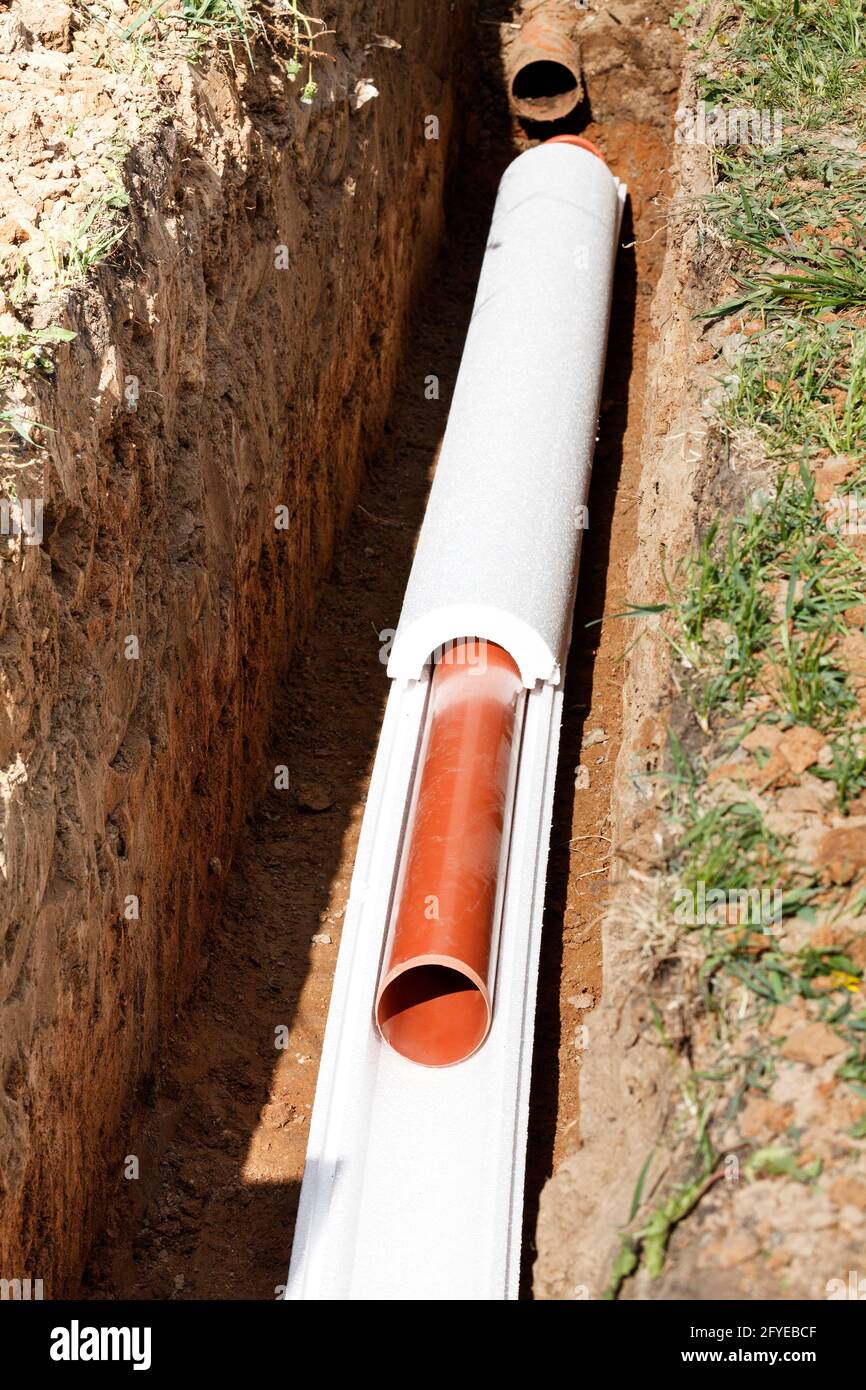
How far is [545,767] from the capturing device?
4492mm

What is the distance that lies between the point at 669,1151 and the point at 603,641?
10.4 feet

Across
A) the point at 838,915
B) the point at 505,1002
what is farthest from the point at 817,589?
the point at 505,1002

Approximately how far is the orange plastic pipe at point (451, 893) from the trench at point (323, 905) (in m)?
0.52

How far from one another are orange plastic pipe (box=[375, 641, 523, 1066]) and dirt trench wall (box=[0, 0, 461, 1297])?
34.9 inches

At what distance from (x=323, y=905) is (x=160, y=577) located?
4.94 feet

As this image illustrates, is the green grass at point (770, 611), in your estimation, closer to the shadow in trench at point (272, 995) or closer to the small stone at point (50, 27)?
the shadow in trench at point (272, 995)

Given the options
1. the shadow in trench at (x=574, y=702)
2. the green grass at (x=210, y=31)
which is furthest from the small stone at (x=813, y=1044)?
the green grass at (x=210, y=31)

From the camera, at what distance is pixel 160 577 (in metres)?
4.17

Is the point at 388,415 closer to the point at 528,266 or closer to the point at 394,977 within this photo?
the point at 528,266

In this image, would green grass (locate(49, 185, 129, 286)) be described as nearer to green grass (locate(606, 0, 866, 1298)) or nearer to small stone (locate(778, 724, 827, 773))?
green grass (locate(606, 0, 866, 1298))

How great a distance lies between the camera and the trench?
396 centimetres

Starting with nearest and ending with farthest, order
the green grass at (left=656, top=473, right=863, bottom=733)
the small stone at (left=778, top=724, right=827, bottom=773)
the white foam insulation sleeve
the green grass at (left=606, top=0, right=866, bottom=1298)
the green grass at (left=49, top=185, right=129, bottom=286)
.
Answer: the green grass at (left=606, top=0, right=866, bottom=1298)
the small stone at (left=778, top=724, right=827, bottom=773)
the green grass at (left=656, top=473, right=863, bottom=733)
the green grass at (left=49, top=185, right=129, bottom=286)
the white foam insulation sleeve

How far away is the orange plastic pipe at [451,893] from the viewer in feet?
12.3

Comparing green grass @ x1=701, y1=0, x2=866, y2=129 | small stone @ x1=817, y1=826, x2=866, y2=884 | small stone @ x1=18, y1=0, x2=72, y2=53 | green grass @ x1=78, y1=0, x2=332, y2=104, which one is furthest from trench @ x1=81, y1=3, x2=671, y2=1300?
small stone @ x1=18, y1=0, x2=72, y2=53
